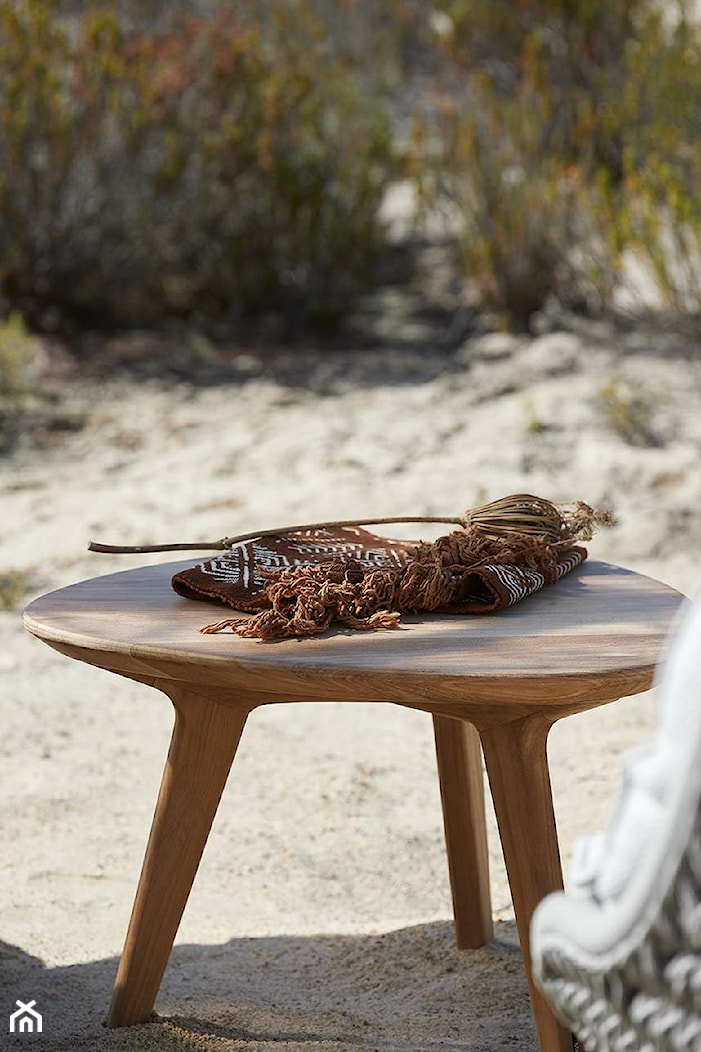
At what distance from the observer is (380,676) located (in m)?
1.44

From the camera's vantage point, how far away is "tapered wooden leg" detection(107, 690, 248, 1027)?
1.75m

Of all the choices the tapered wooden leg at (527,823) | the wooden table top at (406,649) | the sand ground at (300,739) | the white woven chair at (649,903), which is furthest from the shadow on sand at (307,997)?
the white woven chair at (649,903)

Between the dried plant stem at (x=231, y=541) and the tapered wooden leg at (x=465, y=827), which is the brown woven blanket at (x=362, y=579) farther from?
the tapered wooden leg at (x=465, y=827)

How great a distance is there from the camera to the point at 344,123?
7.29m

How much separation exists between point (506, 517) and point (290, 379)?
4694mm

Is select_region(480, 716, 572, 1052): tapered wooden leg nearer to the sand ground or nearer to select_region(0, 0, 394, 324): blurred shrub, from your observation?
the sand ground

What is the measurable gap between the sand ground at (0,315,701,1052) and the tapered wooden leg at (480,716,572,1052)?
355mm

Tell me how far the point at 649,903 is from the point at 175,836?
100 cm

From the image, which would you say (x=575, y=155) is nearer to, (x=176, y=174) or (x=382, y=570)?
(x=176, y=174)

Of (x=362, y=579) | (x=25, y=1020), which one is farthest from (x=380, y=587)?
(x=25, y=1020)

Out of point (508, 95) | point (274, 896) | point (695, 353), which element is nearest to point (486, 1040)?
point (274, 896)

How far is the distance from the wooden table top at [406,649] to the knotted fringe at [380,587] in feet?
0.07

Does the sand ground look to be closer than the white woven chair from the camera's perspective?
No

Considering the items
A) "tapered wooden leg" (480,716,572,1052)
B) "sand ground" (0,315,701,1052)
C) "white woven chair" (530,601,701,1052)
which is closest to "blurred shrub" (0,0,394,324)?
"sand ground" (0,315,701,1052)
